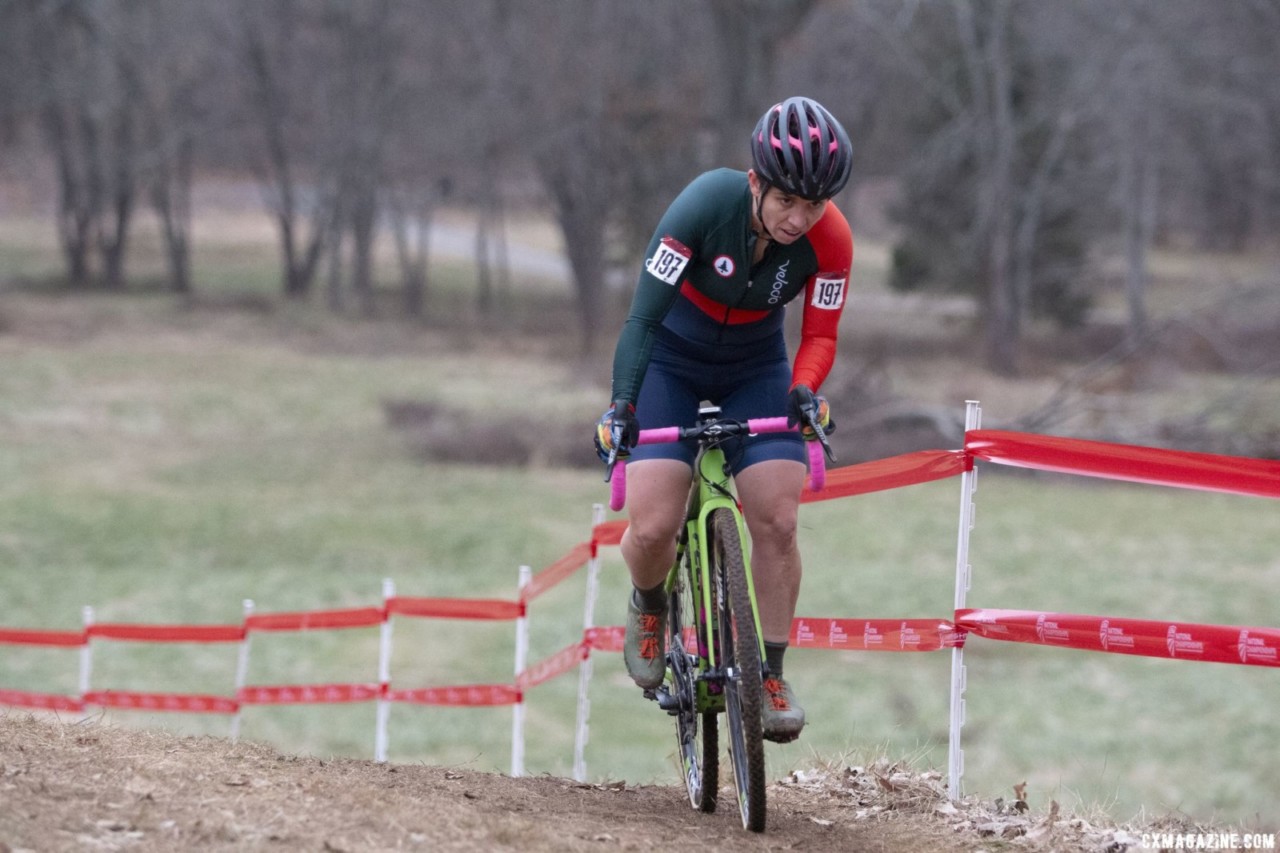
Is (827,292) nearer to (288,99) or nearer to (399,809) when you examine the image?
(399,809)

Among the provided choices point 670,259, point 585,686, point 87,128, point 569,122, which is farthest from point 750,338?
point 87,128

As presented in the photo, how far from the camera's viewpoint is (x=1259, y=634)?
519cm

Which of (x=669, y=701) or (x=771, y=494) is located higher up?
(x=771, y=494)

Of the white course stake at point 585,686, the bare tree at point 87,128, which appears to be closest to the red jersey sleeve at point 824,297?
the white course stake at point 585,686

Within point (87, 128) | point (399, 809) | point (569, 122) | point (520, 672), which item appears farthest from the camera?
point (87, 128)

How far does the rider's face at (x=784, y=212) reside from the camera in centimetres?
Answer: 515

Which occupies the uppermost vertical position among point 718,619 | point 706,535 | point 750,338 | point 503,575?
point 750,338

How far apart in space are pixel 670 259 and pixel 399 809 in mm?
2036

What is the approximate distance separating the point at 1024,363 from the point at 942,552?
775 inches

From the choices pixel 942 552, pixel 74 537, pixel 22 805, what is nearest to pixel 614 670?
pixel 942 552

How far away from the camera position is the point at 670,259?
17.4 feet

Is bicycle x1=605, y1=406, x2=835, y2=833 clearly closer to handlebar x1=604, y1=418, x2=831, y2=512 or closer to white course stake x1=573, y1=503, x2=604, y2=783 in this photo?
handlebar x1=604, y1=418, x2=831, y2=512

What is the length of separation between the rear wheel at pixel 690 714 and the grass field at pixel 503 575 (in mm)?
1017

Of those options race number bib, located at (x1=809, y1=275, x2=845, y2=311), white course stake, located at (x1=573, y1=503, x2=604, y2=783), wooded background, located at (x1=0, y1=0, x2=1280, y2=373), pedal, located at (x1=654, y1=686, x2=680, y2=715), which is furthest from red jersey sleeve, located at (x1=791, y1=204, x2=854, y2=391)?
wooded background, located at (x1=0, y1=0, x2=1280, y2=373)
